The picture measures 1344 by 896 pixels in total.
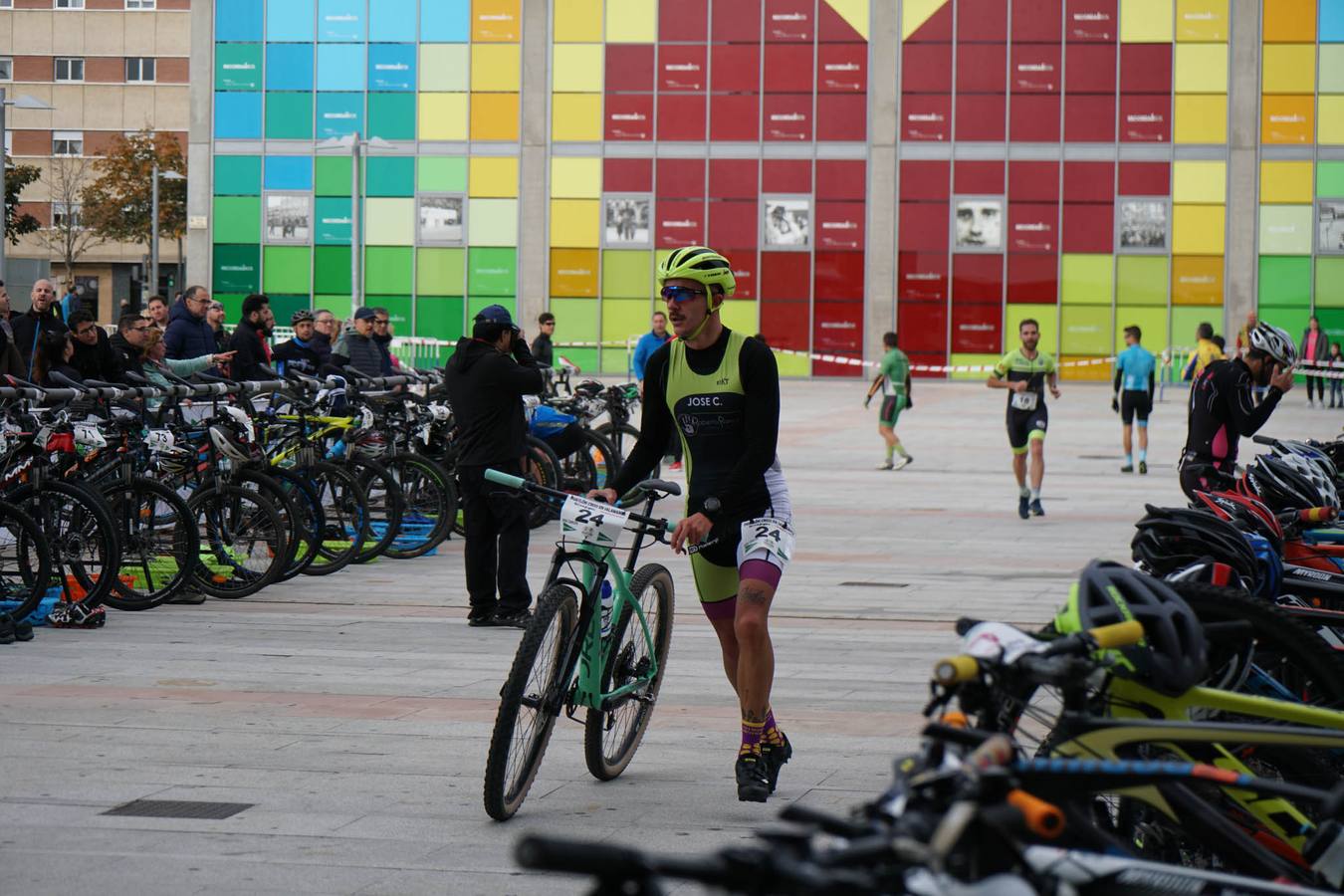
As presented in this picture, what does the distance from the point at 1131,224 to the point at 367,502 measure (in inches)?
1481

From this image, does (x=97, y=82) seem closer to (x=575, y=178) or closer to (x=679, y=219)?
(x=575, y=178)

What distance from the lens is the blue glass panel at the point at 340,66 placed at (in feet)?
165

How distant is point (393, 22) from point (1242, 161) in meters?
21.5

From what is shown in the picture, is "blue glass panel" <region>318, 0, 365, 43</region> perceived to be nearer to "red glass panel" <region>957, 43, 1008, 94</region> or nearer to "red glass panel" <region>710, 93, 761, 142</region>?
"red glass panel" <region>710, 93, 761, 142</region>

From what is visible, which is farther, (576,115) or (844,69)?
(576,115)

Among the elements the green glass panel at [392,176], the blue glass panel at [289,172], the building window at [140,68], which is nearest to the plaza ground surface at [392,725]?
the green glass panel at [392,176]

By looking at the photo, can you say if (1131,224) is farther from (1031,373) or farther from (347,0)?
(1031,373)

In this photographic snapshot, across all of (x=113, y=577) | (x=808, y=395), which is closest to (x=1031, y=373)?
(x=113, y=577)

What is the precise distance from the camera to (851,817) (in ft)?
8.78

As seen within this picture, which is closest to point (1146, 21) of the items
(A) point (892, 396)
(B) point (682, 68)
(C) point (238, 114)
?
(B) point (682, 68)

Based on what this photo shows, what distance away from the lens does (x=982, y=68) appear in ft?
162

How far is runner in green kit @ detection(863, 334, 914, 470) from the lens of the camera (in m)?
25.0

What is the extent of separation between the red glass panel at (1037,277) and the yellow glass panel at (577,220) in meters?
10.5

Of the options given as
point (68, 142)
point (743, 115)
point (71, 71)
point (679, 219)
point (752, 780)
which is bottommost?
point (752, 780)
